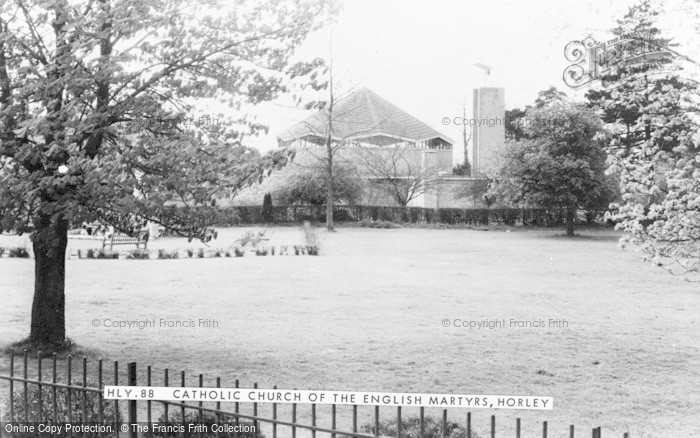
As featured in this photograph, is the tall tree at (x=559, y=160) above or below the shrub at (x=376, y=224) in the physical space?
above

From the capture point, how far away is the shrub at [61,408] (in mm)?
5199

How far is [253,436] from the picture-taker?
16.4ft

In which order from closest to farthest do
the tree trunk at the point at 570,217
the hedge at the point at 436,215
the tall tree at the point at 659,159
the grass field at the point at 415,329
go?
the tall tree at the point at 659,159, the grass field at the point at 415,329, the tree trunk at the point at 570,217, the hedge at the point at 436,215

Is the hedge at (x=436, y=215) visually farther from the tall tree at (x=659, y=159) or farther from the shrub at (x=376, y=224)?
the tall tree at (x=659, y=159)

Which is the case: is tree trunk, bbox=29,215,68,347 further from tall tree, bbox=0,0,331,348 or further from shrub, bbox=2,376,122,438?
shrub, bbox=2,376,122,438

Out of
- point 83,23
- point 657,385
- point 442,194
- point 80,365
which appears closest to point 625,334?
point 657,385

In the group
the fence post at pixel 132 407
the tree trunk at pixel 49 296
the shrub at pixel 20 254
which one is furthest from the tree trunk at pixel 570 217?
the fence post at pixel 132 407

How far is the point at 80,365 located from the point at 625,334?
759 cm
